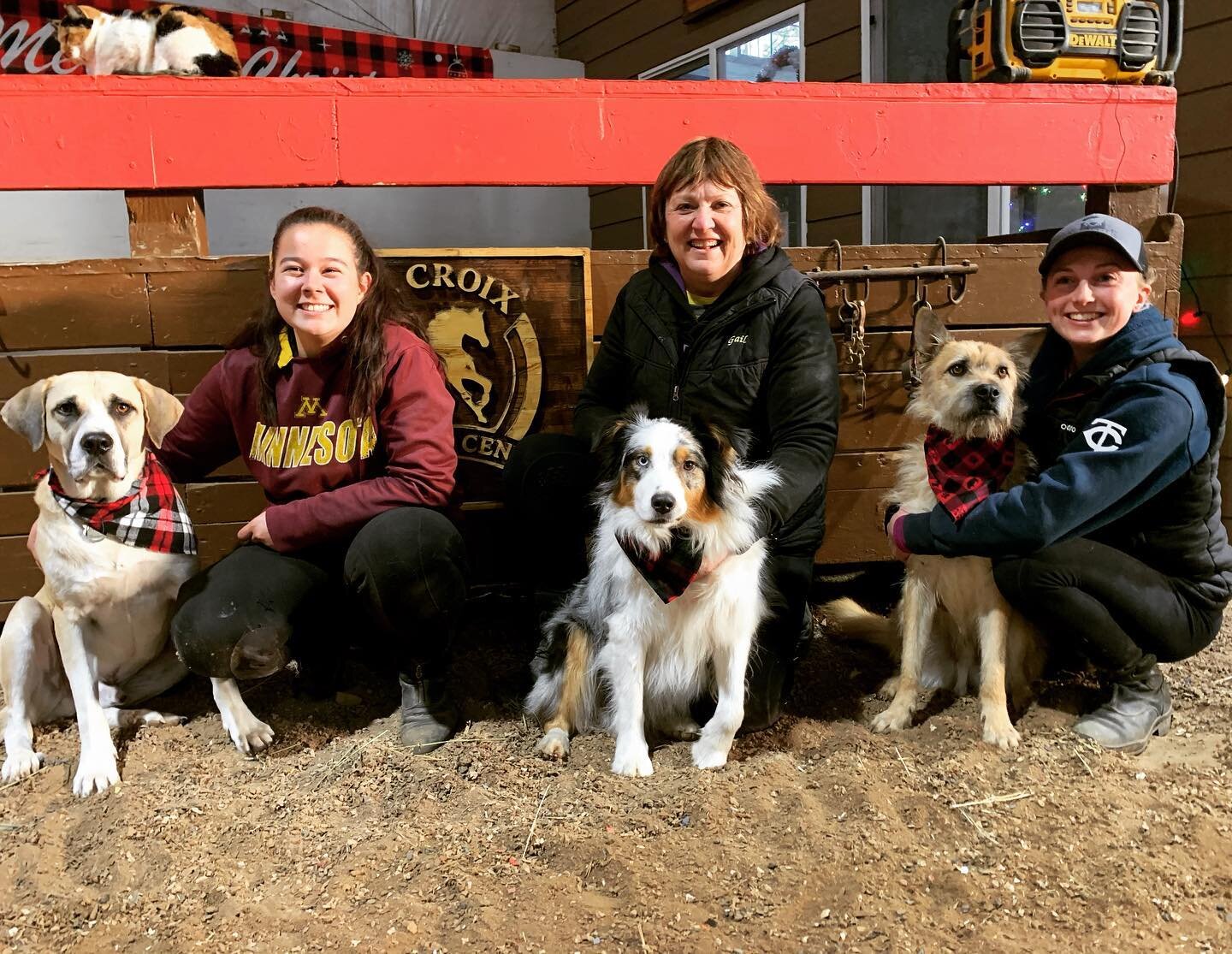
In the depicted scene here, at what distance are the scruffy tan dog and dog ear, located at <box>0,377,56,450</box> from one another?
7.67 ft

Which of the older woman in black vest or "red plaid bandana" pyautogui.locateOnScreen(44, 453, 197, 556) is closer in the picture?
"red plaid bandana" pyautogui.locateOnScreen(44, 453, 197, 556)

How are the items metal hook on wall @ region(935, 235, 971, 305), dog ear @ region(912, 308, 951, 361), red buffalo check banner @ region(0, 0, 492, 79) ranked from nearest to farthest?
dog ear @ region(912, 308, 951, 361), metal hook on wall @ region(935, 235, 971, 305), red buffalo check banner @ region(0, 0, 492, 79)

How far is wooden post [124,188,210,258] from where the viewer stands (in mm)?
2613

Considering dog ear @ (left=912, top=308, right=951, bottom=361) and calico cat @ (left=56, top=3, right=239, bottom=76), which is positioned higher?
calico cat @ (left=56, top=3, right=239, bottom=76)

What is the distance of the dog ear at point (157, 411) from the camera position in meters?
2.12

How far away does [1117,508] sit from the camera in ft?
6.84

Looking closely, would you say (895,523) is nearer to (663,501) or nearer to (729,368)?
(729,368)

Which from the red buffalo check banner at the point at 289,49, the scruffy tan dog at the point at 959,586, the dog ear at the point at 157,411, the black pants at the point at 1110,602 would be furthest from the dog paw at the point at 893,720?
the red buffalo check banner at the point at 289,49

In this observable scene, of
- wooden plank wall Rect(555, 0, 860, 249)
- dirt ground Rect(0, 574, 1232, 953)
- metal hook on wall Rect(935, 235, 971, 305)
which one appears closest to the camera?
dirt ground Rect(0, 574, 1232, 953)

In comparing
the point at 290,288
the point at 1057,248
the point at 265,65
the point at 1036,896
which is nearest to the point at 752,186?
the point at 1057,248

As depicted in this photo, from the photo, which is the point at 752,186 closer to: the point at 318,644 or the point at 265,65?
the point at 318,644

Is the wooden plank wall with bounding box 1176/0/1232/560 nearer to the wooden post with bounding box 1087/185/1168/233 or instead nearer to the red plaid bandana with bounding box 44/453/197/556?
the wooden post with bounding box 1087/185/1168/233

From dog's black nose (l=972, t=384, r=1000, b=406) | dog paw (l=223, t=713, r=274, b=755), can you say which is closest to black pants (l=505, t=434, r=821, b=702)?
dog's black nose (l=972, t=384, r=1000, b=406)

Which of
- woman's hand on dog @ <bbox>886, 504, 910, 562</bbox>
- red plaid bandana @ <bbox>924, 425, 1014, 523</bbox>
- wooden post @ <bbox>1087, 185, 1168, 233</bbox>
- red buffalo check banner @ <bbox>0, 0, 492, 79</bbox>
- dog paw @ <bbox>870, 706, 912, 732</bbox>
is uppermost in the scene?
red buffalo check banner @ <bbox>0, 0, 492, 79</bbox>
